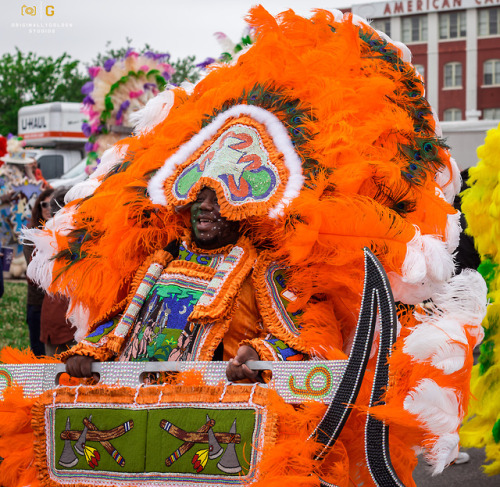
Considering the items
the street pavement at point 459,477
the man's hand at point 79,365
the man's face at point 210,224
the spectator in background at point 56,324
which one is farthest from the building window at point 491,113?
the man's hand at point 79,365

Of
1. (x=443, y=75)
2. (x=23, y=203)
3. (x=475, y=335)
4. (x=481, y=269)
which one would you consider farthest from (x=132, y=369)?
(x=443, y=75)

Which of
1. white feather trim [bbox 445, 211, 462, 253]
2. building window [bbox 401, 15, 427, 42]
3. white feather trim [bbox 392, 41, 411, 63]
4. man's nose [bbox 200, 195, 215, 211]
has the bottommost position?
white feather trim [bbox 445, 211, 462, 253]

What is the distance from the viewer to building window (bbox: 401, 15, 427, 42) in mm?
40938

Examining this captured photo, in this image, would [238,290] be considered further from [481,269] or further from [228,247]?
[481,269]

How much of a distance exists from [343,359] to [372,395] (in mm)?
205

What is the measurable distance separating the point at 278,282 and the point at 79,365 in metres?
0.88

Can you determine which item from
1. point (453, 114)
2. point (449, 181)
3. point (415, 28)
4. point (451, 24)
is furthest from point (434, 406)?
point (415, 28)

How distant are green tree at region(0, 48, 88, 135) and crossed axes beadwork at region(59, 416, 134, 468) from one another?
29.4 meters

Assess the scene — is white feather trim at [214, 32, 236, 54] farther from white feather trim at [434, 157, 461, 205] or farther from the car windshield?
the car windshield

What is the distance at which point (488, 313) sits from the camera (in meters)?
4.82

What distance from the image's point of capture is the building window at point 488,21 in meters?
40.0

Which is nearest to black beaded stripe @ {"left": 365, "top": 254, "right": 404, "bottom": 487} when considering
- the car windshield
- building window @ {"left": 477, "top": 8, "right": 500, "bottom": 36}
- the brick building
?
the car windshield

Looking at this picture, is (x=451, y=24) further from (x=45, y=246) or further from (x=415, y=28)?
(x=45, y=246)

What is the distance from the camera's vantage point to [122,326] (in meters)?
3.43
